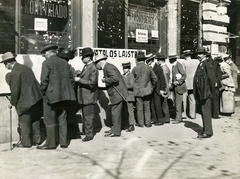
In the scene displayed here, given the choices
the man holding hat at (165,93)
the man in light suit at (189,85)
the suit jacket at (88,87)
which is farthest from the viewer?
the man in light suit at (189,85)

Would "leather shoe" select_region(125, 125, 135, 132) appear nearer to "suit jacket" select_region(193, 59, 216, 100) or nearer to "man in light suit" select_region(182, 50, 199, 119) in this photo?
"suit jacket" select_region(193, 59, 216, 100)

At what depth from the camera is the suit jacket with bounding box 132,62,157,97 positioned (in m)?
8.76

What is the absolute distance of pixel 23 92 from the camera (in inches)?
251

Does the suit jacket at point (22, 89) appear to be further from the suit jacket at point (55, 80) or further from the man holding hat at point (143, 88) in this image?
the man holding hat at point (143, 88)

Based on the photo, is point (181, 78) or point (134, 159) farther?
point (181, 78)

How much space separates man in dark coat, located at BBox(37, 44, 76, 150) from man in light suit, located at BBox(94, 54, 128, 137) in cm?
111

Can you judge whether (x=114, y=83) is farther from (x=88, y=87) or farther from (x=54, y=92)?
(x=54, y=92)

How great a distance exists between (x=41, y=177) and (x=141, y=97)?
457cm

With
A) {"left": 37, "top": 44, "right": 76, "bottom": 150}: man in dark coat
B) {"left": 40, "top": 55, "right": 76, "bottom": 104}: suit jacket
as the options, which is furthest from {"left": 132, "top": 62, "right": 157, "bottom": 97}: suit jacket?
{"left": 40, "top": 55, "right": 76, "bottom": 104}: suit jacket

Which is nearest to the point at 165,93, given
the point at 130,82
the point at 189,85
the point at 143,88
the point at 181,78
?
the point at 181,78

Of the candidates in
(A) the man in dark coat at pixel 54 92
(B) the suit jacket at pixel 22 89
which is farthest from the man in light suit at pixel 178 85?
(B) the suit jacket at pixel 22 89

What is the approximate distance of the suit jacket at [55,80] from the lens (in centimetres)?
625

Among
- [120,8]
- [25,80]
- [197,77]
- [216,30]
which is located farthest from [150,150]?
[216,30]

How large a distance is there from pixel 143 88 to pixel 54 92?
3059mm
